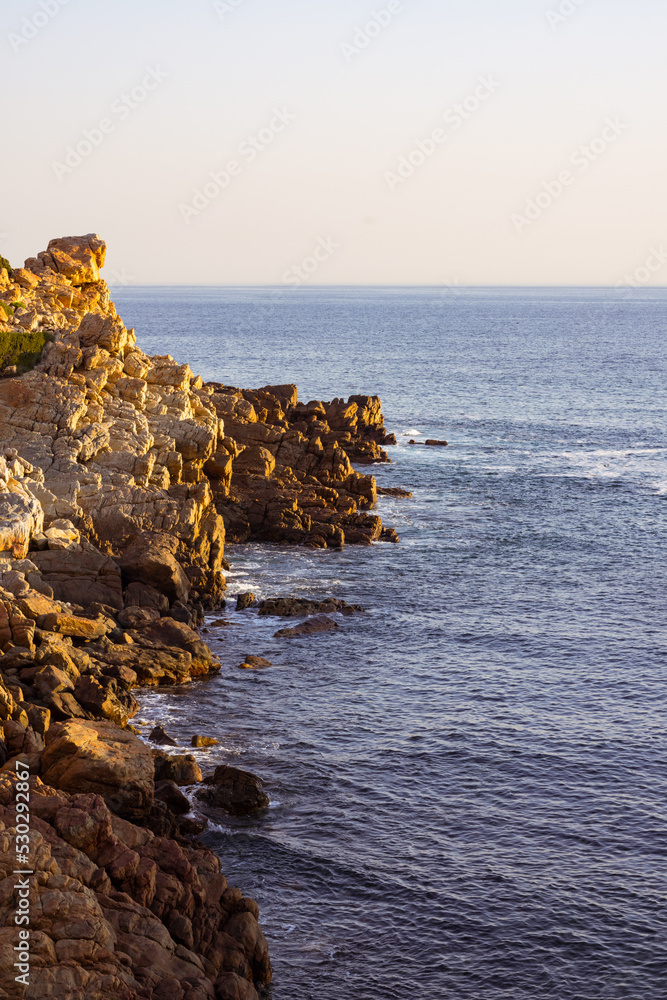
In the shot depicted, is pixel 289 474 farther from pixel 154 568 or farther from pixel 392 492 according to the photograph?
pixel 154 568

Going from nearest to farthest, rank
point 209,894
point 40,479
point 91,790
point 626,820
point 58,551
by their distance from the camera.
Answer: point 209,894, point 91,790, point 626,820, point 58,551, point 40,479

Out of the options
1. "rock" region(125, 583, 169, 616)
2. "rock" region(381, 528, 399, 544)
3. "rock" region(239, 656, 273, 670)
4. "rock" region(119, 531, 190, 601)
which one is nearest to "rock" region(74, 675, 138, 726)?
"rock" region(239, 656, 273, 670)

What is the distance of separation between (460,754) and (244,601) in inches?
779

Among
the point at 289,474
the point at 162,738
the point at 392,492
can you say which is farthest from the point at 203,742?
the point at 392,492

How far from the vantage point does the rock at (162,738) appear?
38.6 m

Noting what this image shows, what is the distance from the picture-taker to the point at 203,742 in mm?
39031

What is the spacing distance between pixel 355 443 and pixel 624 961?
244 ft

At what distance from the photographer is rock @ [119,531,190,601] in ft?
167

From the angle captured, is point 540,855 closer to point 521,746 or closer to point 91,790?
point 521,746

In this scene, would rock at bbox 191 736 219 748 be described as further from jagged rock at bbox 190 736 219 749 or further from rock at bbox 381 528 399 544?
rock at bbox 381 528 399 544

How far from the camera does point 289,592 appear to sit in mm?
58125

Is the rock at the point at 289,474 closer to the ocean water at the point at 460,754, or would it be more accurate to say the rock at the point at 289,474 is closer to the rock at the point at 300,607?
the ocean water at the point at 460,754

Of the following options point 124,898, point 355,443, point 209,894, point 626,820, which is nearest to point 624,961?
point 626,820

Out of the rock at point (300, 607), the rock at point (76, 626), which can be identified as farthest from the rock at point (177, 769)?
the rock at point (300, 607)
